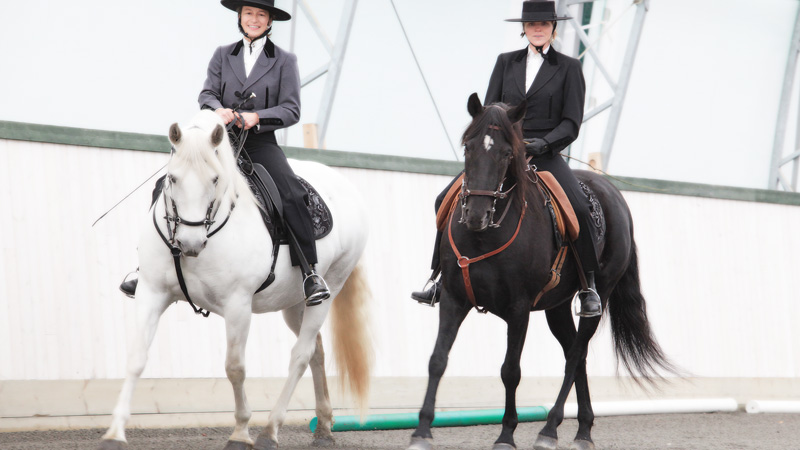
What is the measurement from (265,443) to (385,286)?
2.84 m

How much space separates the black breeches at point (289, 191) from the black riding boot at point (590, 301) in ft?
5.92

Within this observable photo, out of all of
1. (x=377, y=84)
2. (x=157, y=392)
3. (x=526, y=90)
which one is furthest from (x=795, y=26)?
(x=157, y=392)

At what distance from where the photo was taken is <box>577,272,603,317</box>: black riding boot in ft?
19.9

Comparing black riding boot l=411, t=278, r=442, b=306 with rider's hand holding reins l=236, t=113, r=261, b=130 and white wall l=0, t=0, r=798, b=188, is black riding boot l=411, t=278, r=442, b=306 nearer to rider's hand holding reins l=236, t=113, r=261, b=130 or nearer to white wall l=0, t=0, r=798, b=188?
rider's hand holding reins l=236, t=113, r=261, b=130

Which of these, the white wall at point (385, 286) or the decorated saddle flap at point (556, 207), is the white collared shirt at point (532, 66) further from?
the white wall at point (385, 286)

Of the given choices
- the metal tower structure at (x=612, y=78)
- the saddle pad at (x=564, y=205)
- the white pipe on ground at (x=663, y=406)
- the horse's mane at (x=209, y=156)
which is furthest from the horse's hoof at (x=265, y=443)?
the metal tower structure at (x=612, y=78)

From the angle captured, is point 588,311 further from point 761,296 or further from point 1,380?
point 761,296

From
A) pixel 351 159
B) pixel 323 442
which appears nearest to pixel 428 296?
pixel 323 442

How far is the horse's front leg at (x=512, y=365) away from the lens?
17.9 feet

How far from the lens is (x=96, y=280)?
6.73 m

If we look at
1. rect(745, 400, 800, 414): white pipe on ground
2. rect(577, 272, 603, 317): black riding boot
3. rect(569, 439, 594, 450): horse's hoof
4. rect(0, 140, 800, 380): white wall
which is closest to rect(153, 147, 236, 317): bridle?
rect(0, 140, 800, 380): white wall

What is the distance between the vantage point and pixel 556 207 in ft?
19.3

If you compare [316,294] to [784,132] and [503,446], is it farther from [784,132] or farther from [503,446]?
[784,132]

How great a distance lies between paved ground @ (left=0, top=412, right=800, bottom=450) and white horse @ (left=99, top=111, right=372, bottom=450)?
0.69 metres
